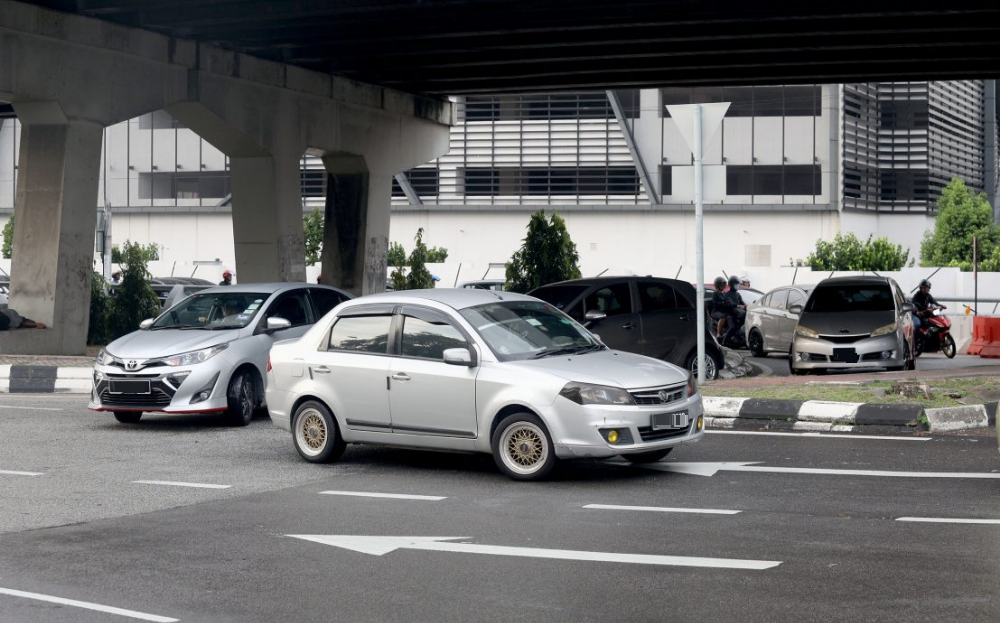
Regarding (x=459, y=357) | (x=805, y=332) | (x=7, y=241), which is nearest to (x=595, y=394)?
(x=459, y=357)

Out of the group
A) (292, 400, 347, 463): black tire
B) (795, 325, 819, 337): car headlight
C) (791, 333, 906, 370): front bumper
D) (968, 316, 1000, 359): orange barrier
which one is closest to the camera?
(292, 400, 347, 463): black tire

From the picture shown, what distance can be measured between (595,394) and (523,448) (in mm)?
796

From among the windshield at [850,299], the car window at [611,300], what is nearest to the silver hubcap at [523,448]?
the car window at [611,300]

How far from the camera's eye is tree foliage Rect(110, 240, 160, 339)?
86.6 ft

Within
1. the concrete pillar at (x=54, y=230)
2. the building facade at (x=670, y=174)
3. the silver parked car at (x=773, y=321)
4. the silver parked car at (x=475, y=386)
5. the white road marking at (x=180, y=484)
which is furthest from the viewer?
the building facade at (x=670, y=174)

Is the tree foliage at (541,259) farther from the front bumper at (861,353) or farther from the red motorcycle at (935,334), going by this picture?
the front bumper at (861,353)

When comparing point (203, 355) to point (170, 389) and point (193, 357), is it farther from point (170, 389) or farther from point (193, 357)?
point (170, 389)

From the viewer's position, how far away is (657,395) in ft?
33.2

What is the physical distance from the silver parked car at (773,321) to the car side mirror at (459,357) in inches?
644

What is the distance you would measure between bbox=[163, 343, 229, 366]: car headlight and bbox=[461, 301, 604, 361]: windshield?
4.19 metres

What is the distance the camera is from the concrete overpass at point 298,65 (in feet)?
69.1

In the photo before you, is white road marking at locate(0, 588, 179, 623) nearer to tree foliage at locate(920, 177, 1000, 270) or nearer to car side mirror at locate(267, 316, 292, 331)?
car side mirror at locate(267, 316, 292, 331)

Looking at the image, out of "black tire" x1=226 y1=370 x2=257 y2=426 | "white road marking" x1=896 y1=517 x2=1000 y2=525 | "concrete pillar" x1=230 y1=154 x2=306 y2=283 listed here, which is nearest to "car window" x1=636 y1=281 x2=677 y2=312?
"black tire" x1=226 y1=370 x2=257 y2=426

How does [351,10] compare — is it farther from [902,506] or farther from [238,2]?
A: [902,506]
